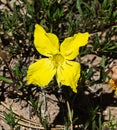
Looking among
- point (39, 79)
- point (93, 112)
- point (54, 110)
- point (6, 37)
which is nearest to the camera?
point (39, 79)

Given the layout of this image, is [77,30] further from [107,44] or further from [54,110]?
[54,110]

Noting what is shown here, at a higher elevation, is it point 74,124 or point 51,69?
point 51,69

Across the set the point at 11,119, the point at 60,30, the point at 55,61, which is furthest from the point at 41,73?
the point at 60,30

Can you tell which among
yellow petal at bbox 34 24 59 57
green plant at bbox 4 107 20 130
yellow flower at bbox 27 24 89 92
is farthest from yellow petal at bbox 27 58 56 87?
green plant at bbox 4 107 20 130

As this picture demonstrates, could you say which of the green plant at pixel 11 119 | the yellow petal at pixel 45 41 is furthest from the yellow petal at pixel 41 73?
the green plant at pixel 11 119

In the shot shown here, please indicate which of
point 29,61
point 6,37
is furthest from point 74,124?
point 6,37

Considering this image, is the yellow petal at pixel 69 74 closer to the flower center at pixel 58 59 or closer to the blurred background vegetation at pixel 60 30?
the flower center at pixel 58 59

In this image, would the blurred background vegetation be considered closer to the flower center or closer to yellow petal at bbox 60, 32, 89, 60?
the flower center

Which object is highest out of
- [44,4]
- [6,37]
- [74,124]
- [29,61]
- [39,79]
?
[44,4]

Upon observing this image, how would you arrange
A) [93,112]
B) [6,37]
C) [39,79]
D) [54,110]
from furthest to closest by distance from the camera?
[6,37]
[54,110]
[93,112]
[39,79]
